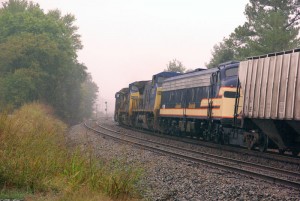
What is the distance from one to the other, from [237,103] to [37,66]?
3047 centimetres

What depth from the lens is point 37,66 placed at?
4206 centimetres

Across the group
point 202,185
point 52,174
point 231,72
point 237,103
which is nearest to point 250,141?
point 237,103

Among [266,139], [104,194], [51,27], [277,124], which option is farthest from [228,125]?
[51,27]

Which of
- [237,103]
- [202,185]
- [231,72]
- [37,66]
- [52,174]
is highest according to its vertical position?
[37,66]

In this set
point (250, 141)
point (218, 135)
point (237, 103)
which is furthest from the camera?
point (218, 135)

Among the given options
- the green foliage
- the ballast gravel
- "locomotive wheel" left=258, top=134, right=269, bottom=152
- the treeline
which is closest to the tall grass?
the ballast gravel

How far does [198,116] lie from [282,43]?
17373mm

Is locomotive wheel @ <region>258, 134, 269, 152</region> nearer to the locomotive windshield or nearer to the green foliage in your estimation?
the locomotive windshield

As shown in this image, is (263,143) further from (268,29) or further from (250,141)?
(268,29)

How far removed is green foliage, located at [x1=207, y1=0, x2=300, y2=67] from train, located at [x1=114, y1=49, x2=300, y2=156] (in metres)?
11.2

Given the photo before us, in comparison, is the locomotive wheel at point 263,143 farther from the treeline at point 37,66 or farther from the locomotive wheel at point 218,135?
the treeline at point 37,66

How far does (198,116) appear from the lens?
20.5 metres

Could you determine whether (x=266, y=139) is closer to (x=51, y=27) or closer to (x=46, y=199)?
(x=46, y=199)

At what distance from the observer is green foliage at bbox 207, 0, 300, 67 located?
3453 cm
